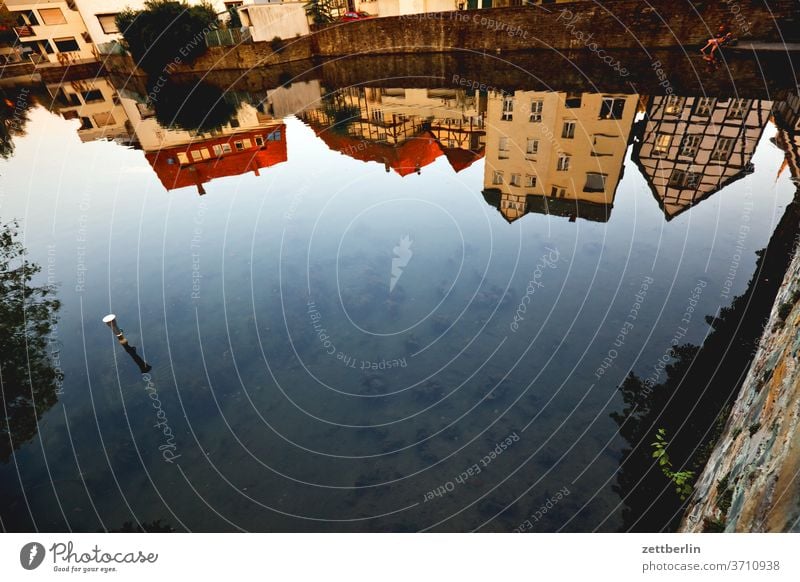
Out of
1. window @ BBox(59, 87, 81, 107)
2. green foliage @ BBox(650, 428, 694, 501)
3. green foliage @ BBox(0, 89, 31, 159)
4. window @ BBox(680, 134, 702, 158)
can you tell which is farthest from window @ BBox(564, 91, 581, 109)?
window @ BBox(59, 87, 81, 107)

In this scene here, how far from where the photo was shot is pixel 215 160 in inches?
950

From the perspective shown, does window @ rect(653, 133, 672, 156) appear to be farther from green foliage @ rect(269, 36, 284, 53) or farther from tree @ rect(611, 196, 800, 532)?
green foliage @ rect(269, 36, 284, 53)

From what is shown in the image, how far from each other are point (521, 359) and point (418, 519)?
481cm

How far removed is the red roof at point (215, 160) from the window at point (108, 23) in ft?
172

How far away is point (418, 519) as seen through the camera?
7066 mm

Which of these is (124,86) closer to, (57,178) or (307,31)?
(307,31)

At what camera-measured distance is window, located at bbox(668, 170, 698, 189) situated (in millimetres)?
17247

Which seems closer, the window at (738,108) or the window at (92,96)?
the window at (738,108)

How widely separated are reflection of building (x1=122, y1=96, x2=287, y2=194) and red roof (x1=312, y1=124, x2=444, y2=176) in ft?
12.4

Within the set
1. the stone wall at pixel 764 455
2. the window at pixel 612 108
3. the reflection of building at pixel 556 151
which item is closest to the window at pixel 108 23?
the reflection of building at pixel 556 151

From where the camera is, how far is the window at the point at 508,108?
1107 inches

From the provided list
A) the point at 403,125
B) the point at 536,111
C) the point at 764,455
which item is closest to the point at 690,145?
the point at 536,111

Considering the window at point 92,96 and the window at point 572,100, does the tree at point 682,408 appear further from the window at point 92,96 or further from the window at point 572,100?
the window at point 92,96

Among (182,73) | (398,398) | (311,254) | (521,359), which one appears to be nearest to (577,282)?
(521,359)
